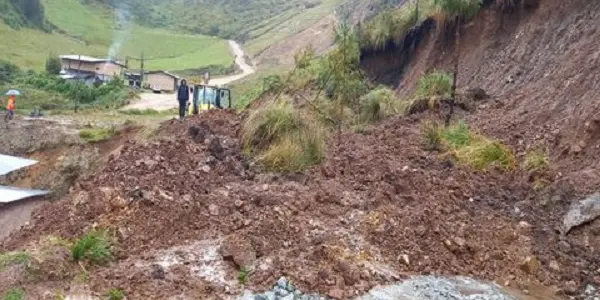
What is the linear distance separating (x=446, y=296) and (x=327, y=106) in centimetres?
973

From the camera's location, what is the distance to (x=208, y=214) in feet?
28.1

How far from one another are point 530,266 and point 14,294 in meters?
5.57

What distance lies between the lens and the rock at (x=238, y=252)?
749 centimetres

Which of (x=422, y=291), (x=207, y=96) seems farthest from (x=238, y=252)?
(x=207, y=96)

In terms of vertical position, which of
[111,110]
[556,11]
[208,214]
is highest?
[556,11]

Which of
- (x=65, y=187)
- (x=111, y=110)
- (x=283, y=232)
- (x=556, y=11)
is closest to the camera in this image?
(x=283, y=232)

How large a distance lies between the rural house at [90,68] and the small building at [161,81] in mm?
2817

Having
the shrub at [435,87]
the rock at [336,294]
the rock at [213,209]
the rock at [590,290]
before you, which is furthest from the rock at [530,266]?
the shrub at [435,87]

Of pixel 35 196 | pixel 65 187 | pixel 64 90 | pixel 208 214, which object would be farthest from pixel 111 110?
pixel 208 214

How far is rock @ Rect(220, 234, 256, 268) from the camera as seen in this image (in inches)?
295

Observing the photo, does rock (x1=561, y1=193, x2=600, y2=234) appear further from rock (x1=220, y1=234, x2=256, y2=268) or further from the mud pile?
rock (x1=220, y1=234, x2=256, y2=268)

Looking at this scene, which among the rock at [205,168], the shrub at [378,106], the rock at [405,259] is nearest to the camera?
the rock at [405,259]

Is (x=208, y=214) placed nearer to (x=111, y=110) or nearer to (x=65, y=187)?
(x=65, y=187)

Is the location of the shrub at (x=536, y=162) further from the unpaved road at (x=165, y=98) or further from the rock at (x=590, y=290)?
the unpaved road at (x=165, y=98)
